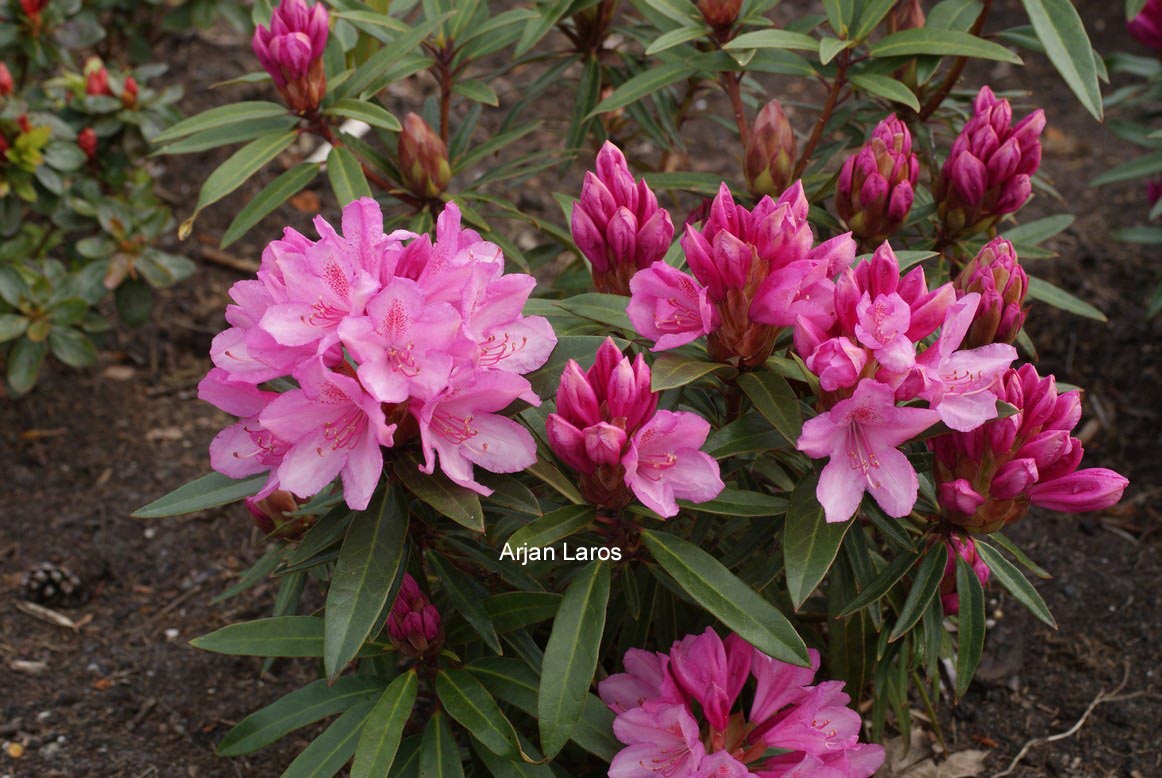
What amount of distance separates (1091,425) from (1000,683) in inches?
43.8

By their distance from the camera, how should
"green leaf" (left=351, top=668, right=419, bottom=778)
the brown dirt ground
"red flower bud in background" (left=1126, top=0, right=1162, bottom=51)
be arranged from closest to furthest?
"green leaf" (left=351, top=668, right=419, bottom=778), the brown dirt ground, "red flower bud in background" (left=1126, top=0, right=1162, bottom=51)

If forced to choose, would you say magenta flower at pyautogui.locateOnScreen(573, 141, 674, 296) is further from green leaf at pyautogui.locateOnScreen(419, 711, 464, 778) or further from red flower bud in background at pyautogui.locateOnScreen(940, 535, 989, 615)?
green leaf at pyautogui.locateOnScreen(419, 711, 464, 778)

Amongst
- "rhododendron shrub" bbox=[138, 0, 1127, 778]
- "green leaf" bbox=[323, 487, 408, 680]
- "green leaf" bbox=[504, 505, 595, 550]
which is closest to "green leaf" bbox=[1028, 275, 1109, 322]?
"rhododendron shrub" bbox=[138, 0, 1127, 778]

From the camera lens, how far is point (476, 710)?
170 centimetres

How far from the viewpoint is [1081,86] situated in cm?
191

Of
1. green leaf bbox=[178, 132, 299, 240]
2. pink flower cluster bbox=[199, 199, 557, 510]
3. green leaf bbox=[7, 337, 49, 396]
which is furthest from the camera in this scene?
green leaf bbox=[7, 337, 49, 396]

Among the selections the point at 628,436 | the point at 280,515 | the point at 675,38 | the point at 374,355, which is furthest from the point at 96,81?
the point at 628,436

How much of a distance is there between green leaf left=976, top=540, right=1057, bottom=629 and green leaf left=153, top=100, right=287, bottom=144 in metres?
1.50

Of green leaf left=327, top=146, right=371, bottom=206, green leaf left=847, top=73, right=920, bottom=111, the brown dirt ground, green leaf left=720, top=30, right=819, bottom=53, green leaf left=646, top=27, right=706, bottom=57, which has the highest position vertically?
green leaf left=720, top=30, right=819, bottom=53

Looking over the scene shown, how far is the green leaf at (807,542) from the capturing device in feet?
4.99

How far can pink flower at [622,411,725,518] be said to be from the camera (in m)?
1.48

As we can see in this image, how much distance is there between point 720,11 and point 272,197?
94 cm

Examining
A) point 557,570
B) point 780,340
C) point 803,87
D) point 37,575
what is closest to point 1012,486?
point 780,340

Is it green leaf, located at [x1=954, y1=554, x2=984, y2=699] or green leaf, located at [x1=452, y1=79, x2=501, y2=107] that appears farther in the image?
green leaf, located at [x1=452, y1=79, x2=501, y2=107]
